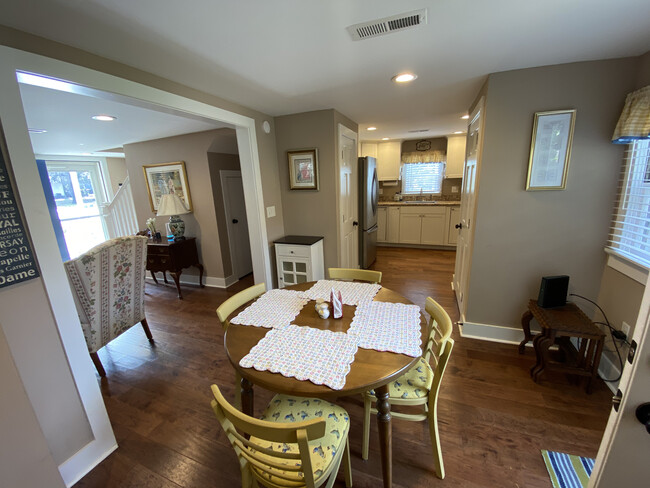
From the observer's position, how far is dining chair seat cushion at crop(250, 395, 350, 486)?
3.13 ft

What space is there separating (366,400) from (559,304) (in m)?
1.78

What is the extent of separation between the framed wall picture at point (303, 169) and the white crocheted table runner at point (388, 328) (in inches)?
71.1

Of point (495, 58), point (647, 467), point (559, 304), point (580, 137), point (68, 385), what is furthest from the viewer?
point (559, 304)

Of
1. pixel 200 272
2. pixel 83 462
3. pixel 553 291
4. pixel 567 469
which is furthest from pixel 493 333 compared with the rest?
pixel 200 272

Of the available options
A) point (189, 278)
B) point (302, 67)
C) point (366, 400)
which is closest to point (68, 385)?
point (366, 400)

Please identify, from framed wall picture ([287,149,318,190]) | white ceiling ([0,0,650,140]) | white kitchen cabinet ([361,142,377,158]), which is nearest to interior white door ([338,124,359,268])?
framed wall picture ([287,149,318,190])

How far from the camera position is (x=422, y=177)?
5637mm

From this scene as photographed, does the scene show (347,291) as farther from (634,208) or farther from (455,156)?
Result: (455,156)

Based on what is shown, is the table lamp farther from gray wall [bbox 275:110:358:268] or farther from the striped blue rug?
the striped blue rug

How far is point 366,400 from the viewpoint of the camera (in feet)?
4.37

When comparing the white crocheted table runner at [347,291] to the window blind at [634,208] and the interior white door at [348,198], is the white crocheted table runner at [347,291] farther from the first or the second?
the window blind at [634,208]

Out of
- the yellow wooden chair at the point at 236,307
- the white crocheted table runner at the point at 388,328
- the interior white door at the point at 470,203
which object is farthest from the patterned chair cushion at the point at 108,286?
the interior white door at the point at 470,203

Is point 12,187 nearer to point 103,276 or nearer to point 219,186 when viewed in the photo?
point 103,276

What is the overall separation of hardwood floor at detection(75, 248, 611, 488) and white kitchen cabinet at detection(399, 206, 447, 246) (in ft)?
9.80
